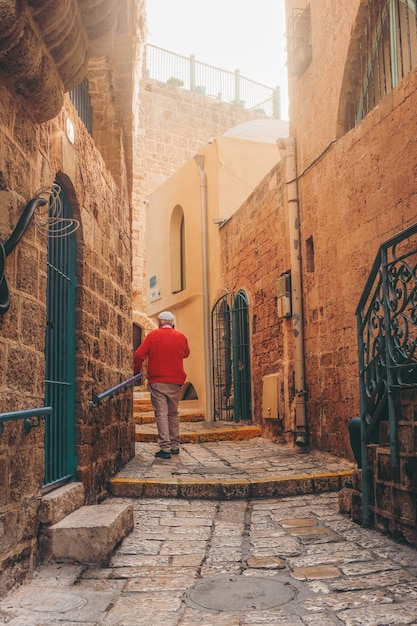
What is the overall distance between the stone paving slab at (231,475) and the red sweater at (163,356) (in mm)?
924

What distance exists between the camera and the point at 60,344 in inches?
180

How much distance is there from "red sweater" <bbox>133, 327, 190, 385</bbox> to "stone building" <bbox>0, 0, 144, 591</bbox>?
42cm

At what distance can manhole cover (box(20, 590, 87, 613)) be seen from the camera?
9.64ft

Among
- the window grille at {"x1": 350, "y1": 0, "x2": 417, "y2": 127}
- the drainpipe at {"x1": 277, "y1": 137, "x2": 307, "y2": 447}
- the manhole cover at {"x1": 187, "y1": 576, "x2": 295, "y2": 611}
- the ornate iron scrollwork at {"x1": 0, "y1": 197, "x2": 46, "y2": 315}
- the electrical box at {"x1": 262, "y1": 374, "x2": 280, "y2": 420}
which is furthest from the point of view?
the electrical box at {"x1": 262, "y1": 374, "x2": 280, "y2": 420}

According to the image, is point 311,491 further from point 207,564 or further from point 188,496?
point 207,564

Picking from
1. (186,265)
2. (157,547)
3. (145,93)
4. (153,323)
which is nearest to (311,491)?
(157,547)

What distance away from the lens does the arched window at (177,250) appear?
14125 millimetres

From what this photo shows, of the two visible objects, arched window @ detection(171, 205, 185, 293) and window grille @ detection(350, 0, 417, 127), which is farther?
arched window @ detection(171, 205, 185, 293)

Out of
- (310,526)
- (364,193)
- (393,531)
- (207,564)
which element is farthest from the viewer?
(364,193)

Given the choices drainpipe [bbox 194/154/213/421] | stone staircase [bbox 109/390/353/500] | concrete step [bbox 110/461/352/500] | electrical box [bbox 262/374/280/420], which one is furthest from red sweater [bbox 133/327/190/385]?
drainpipe [bbox 194/154/213/421]

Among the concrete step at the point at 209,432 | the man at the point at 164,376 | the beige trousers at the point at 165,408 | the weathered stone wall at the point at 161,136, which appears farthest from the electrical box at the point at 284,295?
the weathered stone wall at the point at 161,136

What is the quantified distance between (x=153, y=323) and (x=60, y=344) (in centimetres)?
1344

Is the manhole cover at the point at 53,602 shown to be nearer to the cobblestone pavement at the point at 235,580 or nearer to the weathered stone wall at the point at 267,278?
the cobblestone pavement at the point at 235,580

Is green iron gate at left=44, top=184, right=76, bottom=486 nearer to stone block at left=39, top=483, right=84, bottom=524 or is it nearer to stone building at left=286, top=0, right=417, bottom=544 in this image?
stone block at left=39, top=483, right=84, bottom=524
